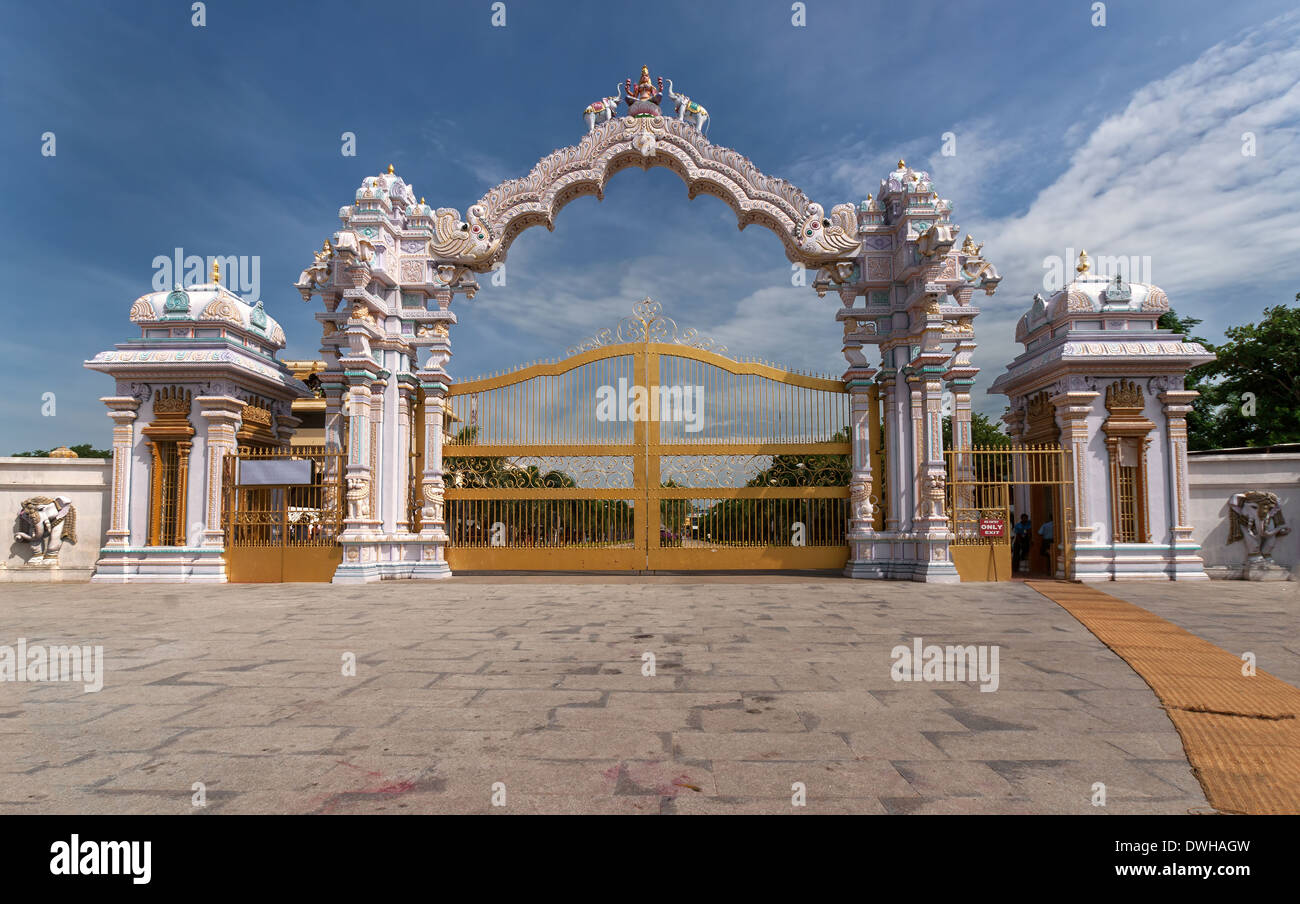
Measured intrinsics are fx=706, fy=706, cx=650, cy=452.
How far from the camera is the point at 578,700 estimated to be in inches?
156

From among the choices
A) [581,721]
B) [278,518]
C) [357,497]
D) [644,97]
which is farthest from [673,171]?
[581,721]

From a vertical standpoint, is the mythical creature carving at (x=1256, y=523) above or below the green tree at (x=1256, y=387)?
below

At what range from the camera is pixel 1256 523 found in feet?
34.8

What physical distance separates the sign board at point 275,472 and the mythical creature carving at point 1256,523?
14237 mm

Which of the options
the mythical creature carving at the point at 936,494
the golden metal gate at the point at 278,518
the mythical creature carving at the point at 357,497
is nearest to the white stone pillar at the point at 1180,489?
the mythical creature carving at the point at 936,494

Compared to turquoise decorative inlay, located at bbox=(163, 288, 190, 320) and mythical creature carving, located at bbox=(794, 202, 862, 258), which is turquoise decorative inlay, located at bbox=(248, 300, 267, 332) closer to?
turquoise decorative inlay, located at bbox=(163, 288, 190, 320)

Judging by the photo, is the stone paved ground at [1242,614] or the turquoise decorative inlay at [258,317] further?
the turquoise decorative inlay at [258,317]

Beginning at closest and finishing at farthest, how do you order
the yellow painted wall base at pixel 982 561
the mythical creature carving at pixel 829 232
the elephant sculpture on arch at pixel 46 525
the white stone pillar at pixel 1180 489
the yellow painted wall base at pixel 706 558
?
the yellow painted wall base at pixel 982 561, the white stone pillar at pixel 1180 489, the elephant sculpture on arch at pixel 46 525, the yellow painted wall base at pixel 706 558, the mythical creature carving at pixel 829 232

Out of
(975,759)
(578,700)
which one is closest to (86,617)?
(578,700)

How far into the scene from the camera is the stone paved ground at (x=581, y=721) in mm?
2648

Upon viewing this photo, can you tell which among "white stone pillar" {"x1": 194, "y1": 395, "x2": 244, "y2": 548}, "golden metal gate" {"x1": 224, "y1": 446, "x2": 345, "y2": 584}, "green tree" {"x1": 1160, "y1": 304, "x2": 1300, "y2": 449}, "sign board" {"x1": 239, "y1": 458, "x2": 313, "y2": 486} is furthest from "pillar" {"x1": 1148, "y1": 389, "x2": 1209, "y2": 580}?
"white stone pillar" {"x1": 194, "y1": 395, "x2": 244, "y2": 548}

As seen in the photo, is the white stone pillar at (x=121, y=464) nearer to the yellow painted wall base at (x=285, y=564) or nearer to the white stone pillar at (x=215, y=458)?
the white stone pillar at (x=215, y=458)

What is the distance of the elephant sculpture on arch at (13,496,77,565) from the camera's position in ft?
36.2

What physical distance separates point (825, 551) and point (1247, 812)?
29.0ft
